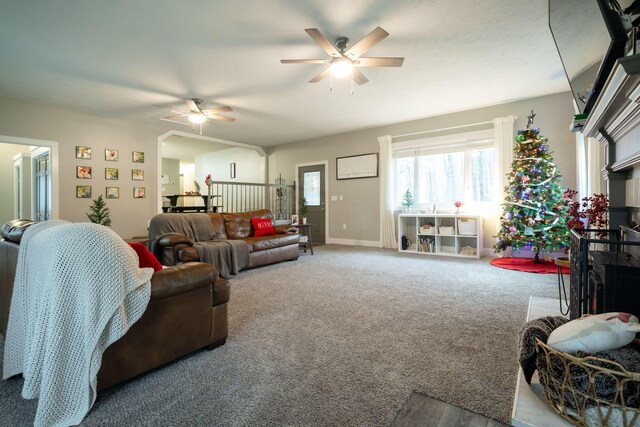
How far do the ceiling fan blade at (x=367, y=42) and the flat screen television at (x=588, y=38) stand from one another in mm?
1165

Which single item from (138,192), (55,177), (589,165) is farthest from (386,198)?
(55,177)

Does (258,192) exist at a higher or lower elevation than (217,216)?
higher

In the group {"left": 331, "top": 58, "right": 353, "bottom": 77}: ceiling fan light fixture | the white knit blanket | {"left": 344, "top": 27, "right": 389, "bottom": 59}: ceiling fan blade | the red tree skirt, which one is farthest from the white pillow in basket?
the red tree skirt

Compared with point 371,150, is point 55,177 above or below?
below

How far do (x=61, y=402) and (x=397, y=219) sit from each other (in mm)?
5710

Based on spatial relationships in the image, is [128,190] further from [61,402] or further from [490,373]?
[490,373]

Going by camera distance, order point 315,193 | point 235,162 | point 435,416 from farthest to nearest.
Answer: point 235,162
point 315,193
point 435,416

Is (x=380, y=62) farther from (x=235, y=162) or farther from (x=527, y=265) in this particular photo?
(x=235, y=162)

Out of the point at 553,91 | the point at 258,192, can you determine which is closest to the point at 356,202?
the point at 258,192

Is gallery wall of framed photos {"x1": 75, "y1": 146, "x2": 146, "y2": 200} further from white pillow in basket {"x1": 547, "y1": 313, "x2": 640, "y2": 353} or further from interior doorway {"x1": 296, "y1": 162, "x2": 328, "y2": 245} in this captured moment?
white pillow in basket {"x1": 547, "y1": 313, "x2": 640, "y2": 353}

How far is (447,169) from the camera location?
563 cm

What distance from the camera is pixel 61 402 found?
4.06 feet

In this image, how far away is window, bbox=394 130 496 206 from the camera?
5219 millimetres

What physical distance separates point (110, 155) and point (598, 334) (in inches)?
274
